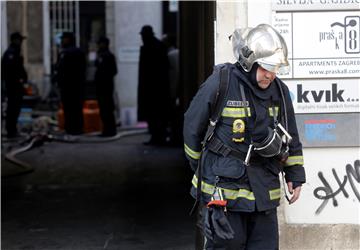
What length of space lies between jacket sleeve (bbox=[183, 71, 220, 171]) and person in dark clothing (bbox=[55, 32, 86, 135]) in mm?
9693

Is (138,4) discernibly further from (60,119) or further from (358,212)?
(358,212)

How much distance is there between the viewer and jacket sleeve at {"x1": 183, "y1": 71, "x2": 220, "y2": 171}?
3992 mm

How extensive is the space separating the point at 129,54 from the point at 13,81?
3692mm

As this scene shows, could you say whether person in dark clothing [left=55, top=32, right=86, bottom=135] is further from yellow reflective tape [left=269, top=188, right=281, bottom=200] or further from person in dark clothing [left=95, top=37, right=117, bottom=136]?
yellow reflective tape [left=269, top=188, right=281, bottom=200]

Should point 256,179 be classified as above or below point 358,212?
above

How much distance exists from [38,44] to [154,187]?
1140 centimetres

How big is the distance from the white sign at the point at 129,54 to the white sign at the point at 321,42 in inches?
455

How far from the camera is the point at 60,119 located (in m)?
14.3

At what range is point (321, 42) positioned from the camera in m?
5.11

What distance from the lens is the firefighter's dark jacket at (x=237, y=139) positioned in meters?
3.99

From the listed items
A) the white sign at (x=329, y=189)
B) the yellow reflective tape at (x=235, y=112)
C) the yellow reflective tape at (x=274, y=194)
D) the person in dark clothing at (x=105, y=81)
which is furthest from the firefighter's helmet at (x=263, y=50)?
the person in dark clothing at (x=105, y=81)

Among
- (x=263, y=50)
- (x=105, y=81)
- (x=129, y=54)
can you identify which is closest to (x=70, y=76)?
(x=105, y=81)

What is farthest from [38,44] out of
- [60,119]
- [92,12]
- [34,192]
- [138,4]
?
[34,192]

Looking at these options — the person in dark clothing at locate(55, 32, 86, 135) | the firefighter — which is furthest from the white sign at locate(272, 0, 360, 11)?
the person in dark clothing at locate(55, 32, 86, 135)
